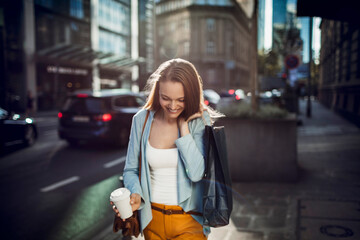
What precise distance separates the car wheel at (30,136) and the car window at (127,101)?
2.71 m

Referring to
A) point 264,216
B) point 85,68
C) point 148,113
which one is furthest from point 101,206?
point 85,68

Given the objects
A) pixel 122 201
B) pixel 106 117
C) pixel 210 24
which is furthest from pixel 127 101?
pixel 210 24

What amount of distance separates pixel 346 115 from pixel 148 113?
48.7ft

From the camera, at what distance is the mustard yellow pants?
6.44 ft

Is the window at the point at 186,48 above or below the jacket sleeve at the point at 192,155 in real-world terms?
above

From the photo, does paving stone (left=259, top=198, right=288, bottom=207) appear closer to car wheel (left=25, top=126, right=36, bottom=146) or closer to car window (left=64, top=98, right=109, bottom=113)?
car window (left=64, top=98, right=109, bottom=113)

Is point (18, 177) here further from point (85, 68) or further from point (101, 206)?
point (85, 68)

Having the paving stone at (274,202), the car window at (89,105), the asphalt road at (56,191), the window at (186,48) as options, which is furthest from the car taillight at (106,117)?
the window at (186,48)

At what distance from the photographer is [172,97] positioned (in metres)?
1.92

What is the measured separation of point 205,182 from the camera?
1.91 m

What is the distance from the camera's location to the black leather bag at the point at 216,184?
6.06 ft

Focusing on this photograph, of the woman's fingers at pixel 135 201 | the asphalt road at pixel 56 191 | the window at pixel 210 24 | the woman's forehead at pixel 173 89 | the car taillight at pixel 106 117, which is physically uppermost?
the window at pixel 210 24

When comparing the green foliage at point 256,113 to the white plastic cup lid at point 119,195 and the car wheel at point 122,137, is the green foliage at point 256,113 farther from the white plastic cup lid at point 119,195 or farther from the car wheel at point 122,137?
the car wheel at point 122,137

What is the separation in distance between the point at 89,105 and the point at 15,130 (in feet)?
6.71
